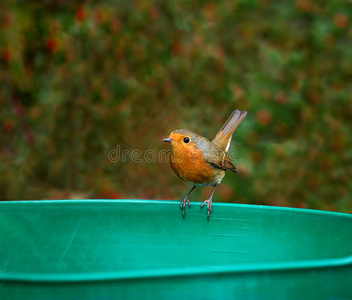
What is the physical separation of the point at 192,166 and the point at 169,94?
2066 mm

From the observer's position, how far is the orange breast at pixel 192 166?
3094 millimetres

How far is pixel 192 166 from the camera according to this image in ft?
10.1

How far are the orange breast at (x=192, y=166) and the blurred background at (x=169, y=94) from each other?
1.52 metres

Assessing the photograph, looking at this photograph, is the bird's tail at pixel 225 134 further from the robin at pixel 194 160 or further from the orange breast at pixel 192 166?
the orange breast at pixel 192 166

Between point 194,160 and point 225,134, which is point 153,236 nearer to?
point 194,160

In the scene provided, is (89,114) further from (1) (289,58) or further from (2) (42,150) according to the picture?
(1) (289,58)

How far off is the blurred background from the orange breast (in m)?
1.52

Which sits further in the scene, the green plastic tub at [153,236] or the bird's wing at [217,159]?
the bird's wing at [217,159]

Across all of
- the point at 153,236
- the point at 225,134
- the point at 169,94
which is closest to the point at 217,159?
the point at 225,134

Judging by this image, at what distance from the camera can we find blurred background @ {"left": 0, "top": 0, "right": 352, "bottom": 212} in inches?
183

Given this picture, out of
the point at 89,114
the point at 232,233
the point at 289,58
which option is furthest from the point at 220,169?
the point at 289,58

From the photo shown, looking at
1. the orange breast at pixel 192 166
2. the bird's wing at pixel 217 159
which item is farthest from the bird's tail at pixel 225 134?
the orange breast at pixel 192 166

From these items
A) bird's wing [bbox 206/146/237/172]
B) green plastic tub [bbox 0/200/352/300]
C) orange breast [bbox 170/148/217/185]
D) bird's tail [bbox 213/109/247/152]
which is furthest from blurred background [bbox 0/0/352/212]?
green plastic tub [bbox 0/200/352/300]

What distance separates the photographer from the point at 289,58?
5.03 metres
